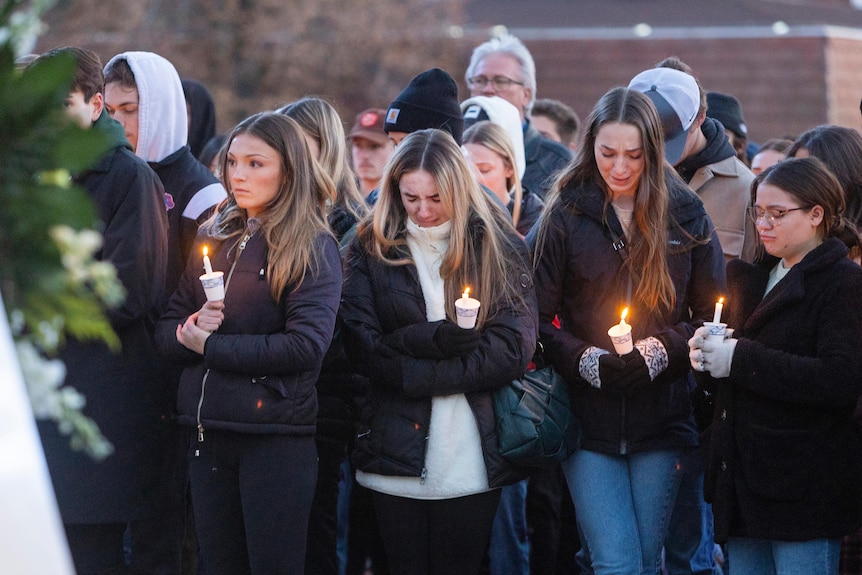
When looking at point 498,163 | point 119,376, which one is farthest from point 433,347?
point 498,163

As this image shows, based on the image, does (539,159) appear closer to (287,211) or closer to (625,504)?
(287,211)

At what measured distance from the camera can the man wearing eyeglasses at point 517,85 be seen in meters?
6.91

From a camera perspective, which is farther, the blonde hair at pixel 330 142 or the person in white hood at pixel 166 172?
the blonde hair at pixel 330 142

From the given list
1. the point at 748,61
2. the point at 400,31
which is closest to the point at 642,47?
the point at 748,61

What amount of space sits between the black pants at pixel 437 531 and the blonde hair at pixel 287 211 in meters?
0.91

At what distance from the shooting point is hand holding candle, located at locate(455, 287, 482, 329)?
409cm

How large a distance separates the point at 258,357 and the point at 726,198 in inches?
92.5

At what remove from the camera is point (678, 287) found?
450 centimetres

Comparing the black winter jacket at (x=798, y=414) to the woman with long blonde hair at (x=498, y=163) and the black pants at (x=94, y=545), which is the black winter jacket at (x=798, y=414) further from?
the black pants at (x=94, y=545)

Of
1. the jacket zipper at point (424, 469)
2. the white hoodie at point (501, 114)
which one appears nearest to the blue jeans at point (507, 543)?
the jacket zipper at point (424, 469)

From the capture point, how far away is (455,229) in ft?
14.6

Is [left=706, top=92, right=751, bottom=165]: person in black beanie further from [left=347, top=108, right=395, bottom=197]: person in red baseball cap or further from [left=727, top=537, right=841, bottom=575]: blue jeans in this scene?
[left=727, top=537, right=841, bottom=575]: blue jeans

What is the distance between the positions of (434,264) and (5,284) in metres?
2.57

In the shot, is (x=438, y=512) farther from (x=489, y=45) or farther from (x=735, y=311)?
(x=489, y=45)
